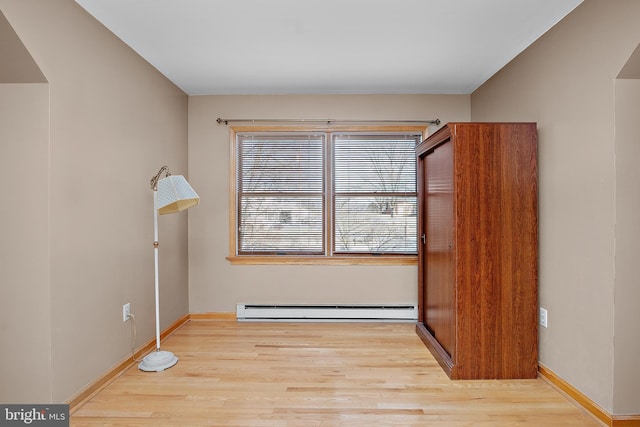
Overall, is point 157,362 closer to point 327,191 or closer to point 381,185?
point 327,191

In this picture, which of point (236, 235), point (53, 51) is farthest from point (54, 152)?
point (236, 235)

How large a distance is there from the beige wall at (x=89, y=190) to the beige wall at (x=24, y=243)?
0.04 feet

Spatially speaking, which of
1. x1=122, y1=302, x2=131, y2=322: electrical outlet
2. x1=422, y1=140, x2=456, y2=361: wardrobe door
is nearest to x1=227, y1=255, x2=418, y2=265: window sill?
x1=422, y1=140, x2=456, y2=361: wardrobe door

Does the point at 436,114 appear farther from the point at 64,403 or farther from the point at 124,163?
the point at 64,403

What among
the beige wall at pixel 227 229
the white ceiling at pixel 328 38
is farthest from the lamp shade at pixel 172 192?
the beige wall at pixel 227 229

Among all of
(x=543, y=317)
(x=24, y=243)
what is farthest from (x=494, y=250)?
(x=24, y=243)

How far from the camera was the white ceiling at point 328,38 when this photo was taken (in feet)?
7.77

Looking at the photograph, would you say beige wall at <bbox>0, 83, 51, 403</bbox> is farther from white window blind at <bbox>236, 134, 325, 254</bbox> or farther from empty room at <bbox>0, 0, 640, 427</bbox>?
white window blind at <bbox>236, 134, 325, 254</bbox>

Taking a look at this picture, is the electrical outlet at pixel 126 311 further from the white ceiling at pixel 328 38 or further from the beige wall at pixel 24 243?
the white ceiling at pixel 328 38

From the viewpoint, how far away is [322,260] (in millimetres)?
4078

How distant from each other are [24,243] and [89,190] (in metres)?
0.52

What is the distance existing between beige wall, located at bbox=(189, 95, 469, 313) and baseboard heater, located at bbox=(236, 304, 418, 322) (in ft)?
0.24

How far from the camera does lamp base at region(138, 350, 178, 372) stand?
286 centimetres

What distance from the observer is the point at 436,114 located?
13.4ft
